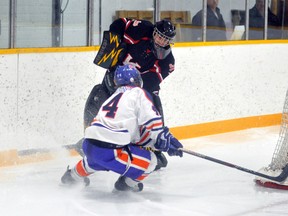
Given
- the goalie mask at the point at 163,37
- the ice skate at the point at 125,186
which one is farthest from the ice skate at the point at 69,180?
the goalie mask at the point at 163,37

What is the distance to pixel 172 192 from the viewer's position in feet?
14.7

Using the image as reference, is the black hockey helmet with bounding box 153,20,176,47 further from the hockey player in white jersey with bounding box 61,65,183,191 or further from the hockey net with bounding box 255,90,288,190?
the hockey net with bounding box 255,90,288,190

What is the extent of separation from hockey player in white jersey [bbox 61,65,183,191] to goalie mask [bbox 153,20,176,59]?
1.61ft

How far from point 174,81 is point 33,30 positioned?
1.32 meters

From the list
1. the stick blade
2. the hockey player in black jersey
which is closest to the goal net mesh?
the stick blade

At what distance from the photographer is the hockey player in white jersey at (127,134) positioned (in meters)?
4.14

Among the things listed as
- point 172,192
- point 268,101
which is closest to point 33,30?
point 172,192

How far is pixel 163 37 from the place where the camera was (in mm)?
4699

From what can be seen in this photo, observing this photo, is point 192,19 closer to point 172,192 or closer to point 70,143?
point 70,143

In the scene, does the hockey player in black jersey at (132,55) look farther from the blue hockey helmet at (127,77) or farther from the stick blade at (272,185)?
the stick blade at (272,185)

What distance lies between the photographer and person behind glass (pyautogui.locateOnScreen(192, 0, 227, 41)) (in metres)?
6.57

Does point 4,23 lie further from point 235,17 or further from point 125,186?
point 235,17

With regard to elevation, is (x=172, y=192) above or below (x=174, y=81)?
below

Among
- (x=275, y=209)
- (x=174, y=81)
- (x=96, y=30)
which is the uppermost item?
(x=96, y=30)
